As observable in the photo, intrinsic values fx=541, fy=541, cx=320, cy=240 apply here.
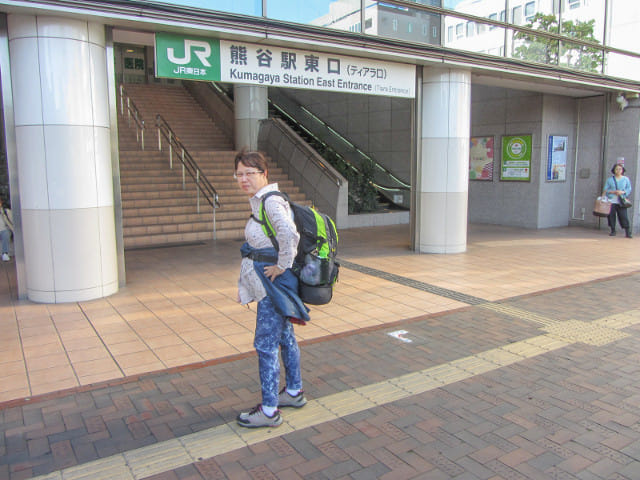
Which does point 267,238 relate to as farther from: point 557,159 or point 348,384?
point 557,159

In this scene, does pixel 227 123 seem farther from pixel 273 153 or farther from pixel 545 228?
pixel 545 228

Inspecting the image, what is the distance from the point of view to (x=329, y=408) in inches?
144

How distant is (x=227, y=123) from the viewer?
52.8ft

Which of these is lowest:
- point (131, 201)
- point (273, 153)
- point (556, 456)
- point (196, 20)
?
point (556, 456)

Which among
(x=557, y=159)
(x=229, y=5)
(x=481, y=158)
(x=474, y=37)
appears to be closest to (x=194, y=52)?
(x=229, y=5)

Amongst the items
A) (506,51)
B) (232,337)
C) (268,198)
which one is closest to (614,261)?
(506,51)

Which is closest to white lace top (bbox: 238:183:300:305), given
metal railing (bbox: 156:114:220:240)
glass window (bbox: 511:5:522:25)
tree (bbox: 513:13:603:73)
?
metal railing (bbox: 156:114:220:240)

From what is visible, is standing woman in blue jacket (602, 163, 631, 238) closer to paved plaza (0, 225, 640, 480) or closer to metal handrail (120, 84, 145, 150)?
paved plaza (0, 225, 640, 480)

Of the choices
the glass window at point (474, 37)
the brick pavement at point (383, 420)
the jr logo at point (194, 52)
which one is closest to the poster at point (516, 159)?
the glass window at point (474, 37)

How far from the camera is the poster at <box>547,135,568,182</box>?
42.0 ft

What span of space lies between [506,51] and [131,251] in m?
7.50

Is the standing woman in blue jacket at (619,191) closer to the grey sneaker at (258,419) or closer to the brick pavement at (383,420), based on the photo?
the brick pavement at (383,420)

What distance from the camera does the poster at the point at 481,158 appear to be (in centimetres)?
1351

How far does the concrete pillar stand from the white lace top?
1196 centimetres
